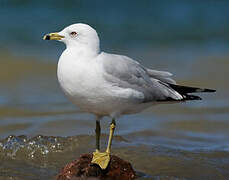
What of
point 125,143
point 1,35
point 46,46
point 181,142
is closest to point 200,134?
point 181,142

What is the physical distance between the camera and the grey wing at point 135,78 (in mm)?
5348

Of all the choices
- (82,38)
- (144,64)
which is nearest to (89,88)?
(82,38)

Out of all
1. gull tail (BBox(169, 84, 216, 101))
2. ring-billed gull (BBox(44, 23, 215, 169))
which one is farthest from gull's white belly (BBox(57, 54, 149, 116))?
gull tail (BBox(169, 84, 216, 101))

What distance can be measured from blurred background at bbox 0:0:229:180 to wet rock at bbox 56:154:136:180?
15.1 inches

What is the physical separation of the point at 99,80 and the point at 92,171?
3.39ft

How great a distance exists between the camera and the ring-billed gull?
5164 mm

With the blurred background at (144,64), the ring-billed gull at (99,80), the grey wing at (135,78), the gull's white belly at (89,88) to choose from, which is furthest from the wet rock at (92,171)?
the grey wing at (135,78)

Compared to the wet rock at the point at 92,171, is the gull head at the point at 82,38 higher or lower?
higher

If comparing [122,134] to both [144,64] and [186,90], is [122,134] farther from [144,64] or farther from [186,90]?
[144,64]

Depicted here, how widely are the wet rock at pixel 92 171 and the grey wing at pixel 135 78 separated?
761mm

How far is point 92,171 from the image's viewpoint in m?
5.61

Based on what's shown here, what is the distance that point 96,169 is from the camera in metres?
5.62

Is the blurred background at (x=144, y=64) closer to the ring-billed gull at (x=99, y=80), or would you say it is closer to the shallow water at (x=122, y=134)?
the shallow water at (x=122, y=134)

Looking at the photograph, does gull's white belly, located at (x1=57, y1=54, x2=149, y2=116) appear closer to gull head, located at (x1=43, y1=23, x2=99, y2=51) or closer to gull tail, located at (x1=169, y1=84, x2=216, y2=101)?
gull head, located at (x1=43, y1=23, x2=99, y2=51)
